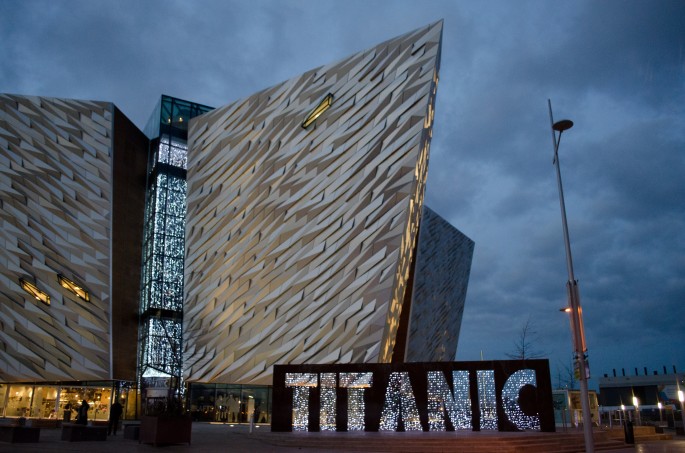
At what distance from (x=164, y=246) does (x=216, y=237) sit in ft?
15.6

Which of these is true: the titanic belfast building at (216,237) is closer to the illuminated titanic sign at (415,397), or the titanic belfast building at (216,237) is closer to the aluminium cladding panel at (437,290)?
the aluminium cladding panel at (437,290)

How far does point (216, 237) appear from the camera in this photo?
3153 cm

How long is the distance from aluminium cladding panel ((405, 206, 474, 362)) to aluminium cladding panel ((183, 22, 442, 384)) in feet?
32.9

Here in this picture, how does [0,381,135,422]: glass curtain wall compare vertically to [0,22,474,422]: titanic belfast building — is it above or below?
below

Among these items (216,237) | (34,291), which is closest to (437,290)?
(216,237)

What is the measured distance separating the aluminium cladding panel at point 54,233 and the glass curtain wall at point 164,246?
125 inches

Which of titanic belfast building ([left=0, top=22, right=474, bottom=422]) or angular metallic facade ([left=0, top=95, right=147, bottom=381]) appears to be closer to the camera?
titanic belfast building ([left=0, top=22, right=474, bottom=422])

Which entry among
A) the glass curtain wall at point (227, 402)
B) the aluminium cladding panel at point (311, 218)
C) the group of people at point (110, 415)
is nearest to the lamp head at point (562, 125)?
the aluminium cladding panel at point (311, 218)

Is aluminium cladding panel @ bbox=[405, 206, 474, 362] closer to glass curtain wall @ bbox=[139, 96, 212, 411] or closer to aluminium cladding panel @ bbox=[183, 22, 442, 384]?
aluminium cladding panel @ bbox=[183, 22, 442, 384]

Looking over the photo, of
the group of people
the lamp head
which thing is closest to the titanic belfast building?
the group of people

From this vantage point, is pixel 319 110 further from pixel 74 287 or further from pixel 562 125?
pixel 562 125

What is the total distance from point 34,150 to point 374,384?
72.6 feet

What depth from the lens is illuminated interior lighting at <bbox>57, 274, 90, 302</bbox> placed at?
2850 centimetres

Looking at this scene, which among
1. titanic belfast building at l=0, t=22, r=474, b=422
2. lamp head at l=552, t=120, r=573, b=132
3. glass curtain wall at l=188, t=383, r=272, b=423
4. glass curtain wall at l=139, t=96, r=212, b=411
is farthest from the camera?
glass curtain wall at l=139, t=96, r=212, b=411
